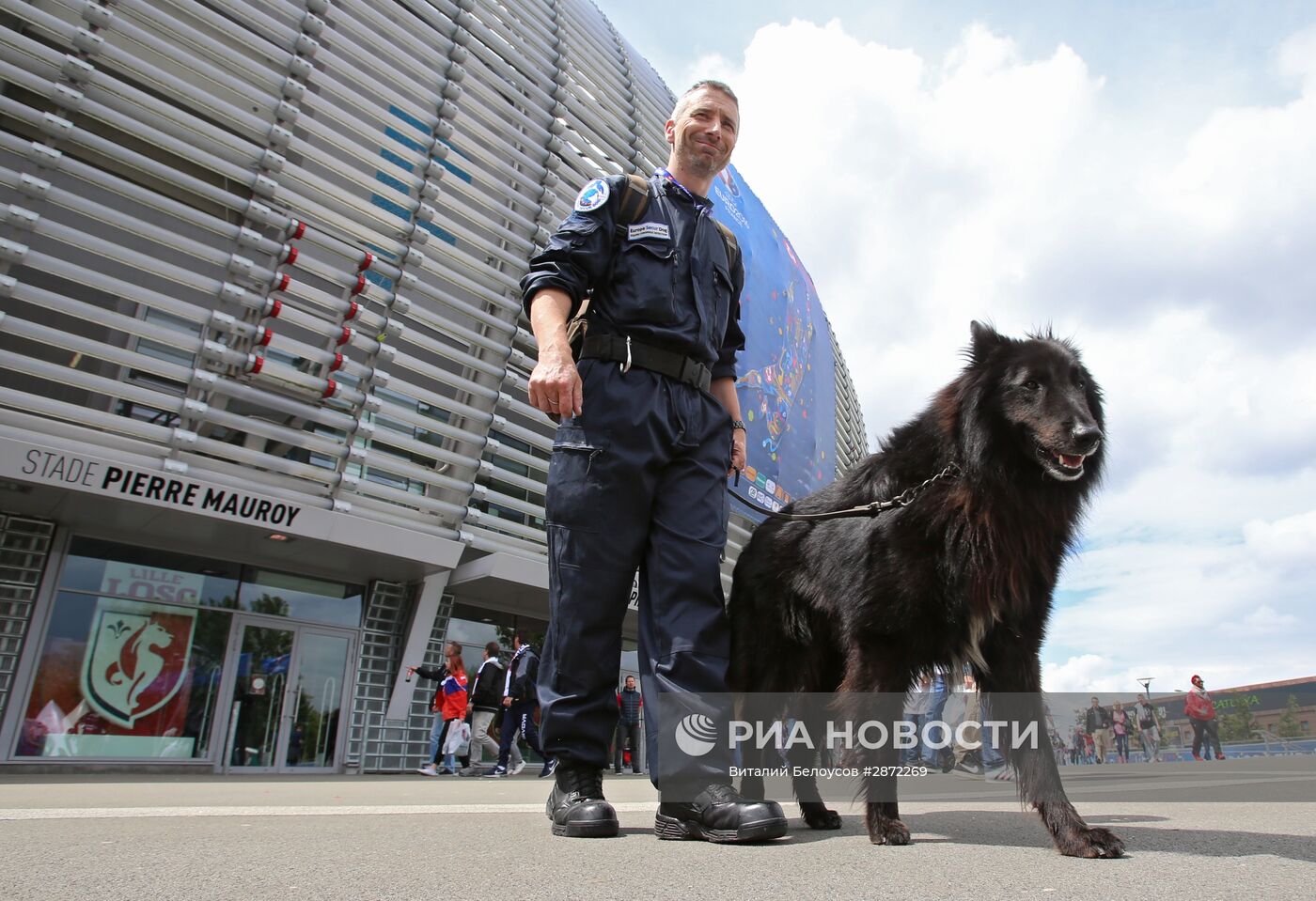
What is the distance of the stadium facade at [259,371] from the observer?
27.8 feet

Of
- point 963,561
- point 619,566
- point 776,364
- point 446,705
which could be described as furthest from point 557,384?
point 776,364

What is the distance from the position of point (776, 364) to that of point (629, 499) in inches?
628

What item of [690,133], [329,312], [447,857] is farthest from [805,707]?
[329,312]

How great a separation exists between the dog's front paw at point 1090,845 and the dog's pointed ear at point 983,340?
1.44 meters

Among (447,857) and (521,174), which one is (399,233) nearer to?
(521,174)

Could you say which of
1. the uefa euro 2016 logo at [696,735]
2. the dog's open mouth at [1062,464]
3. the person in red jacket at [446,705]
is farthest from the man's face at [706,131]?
the person in red jacket at [446,705]

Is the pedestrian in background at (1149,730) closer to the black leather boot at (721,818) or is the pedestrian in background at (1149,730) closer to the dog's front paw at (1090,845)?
the dog's front paw at (1090,845)

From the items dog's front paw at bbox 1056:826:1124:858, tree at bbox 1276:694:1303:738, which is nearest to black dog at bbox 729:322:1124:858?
dog's front paw at bbox 1056:826:1124:858

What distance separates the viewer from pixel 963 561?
7.80ft

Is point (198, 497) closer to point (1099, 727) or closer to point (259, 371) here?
point (259, 371)

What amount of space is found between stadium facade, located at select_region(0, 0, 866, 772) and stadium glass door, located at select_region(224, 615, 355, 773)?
35 mm

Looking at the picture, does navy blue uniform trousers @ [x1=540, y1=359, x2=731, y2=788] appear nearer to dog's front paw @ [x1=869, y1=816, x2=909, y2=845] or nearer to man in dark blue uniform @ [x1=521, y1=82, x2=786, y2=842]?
man in dark blue uniform @ [x1=521, y1=82, x2=786, y2=842]

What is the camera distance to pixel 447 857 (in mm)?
1661

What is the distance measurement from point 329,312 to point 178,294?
182 centimetres
